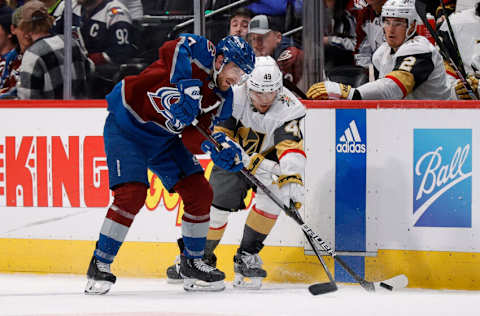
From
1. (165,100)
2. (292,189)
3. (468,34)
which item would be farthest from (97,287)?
(468,34)

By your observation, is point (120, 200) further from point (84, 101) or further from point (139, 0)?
point (139, 0)

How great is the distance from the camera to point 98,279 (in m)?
3.39

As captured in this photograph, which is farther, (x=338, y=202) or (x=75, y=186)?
(x=75, y=186)

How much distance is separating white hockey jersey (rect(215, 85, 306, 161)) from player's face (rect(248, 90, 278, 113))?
0.02 metres

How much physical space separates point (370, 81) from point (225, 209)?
1.04m

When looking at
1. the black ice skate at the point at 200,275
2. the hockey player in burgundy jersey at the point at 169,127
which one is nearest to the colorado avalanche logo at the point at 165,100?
the hockey player in burgundy jersey at the point at 169,127

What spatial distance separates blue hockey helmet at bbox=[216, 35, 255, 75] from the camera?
10.9 ft

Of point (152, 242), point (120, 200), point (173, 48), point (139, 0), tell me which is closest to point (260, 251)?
point (152, 242)

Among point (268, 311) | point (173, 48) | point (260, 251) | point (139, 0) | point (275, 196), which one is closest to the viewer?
point (268, 311)

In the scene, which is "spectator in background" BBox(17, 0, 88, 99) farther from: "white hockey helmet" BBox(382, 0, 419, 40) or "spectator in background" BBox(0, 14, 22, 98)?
"white hockey helmet" BBox(382, 0, 419, 40)

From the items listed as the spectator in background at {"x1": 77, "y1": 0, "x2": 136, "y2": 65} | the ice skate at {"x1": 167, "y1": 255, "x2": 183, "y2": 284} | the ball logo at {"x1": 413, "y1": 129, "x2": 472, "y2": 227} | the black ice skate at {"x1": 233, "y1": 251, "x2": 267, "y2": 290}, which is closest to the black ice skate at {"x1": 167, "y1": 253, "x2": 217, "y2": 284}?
the ice skate at {"x1": 167, "y1": 255, "x2": 183, "y2": 284}

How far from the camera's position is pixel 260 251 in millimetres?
3891

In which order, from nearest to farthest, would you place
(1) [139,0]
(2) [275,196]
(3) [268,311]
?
(3) [268,311] → (2) [275,196] → (1) [139,0]

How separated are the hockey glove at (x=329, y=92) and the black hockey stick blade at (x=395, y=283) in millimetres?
905
